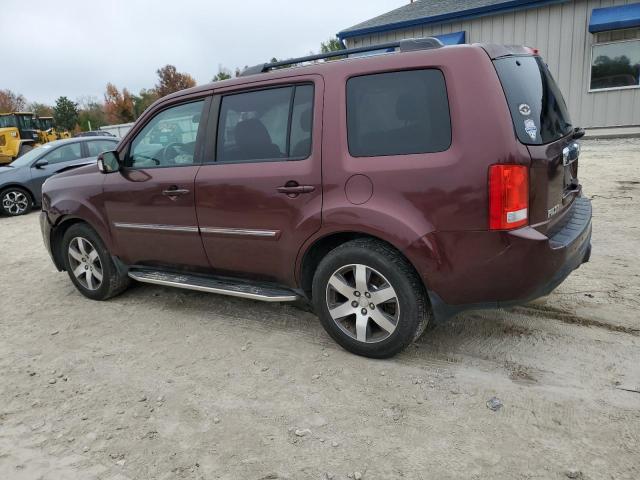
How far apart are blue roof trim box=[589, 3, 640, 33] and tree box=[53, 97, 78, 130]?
59.2m

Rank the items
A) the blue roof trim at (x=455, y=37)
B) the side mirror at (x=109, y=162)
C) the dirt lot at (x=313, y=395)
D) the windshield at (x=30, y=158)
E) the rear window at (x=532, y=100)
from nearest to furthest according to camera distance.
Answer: the dirt lot at (x=313, y=395)
the rear window at (x=532, y=100)
the side mirror at (x=109, y=162)
the windshield at (x=30, y=158)
the blue roof trim at (x=455, y=37)

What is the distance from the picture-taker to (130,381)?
10.9 ft

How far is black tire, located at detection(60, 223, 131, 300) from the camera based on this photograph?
4715 millimetres

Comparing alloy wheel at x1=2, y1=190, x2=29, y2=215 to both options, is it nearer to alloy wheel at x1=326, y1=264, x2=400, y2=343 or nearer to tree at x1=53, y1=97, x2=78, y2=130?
alloy wheel at x1=326, y1=264, x2=400, y2=343

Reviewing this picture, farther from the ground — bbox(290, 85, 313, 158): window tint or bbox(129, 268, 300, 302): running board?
bbox(290, 85, 313, 158): window tint

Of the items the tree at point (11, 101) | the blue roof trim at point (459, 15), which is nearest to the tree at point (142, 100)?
the tree at point (11, 101)

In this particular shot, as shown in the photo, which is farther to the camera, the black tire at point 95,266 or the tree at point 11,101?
the tree at point 11,101

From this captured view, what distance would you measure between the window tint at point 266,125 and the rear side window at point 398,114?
13.9 inches

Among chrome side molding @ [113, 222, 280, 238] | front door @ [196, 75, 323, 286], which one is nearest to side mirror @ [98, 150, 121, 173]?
chrome side molding @ [113, 222, 280, 238]

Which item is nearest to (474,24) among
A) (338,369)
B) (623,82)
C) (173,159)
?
(623,82)

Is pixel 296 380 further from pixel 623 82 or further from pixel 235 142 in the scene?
pixel 623 82

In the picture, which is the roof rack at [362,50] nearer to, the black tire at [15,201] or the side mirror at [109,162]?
the side mirror at [109,162]

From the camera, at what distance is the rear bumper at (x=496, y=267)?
9.04 ft

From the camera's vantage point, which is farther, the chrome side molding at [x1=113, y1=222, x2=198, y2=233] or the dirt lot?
the chrome side molding at [x1=113, y1=222, x2=198, y2=233]
